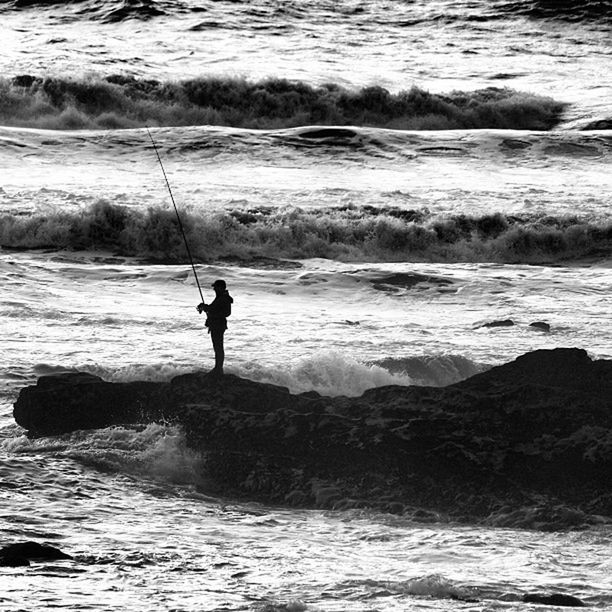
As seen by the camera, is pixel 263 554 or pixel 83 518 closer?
pixel 263 554

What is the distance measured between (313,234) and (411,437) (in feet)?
34.2

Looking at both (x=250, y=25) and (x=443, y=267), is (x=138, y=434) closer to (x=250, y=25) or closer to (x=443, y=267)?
(x=443, y=267)

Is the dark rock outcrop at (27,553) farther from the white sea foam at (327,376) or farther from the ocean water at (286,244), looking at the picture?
the white sea foam at (327,376)

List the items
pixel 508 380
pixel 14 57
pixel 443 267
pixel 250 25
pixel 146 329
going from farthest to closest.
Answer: pixel 250 25, pixel 14 57, pixel 443 267, pixel 146 329, pixel 508 380

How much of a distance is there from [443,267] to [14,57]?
15.2 m

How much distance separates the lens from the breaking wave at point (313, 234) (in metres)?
18.4

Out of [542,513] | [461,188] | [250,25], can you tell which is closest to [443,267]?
[461,188]

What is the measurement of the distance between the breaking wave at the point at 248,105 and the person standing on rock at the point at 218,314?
55.0 ft

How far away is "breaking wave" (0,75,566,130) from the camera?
2655cm

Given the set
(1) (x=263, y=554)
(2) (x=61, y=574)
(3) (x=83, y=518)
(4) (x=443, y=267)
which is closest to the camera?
(2) (x=61, y=574)

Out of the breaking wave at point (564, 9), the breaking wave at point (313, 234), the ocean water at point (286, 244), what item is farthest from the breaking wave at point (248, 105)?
the breaking wave at point (313, 234)

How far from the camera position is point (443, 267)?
17.7 metres

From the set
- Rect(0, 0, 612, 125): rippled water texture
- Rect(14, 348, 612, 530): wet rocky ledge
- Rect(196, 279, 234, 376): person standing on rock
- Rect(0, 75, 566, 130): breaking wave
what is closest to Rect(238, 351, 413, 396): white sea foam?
Rect(196, 279, 234, 376): person standing on rock

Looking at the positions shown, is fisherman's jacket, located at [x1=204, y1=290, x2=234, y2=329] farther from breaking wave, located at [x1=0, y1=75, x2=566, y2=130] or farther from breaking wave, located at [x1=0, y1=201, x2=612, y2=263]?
breaking wave, located at [x1=0, y1=75, x2=566, y2=130]
